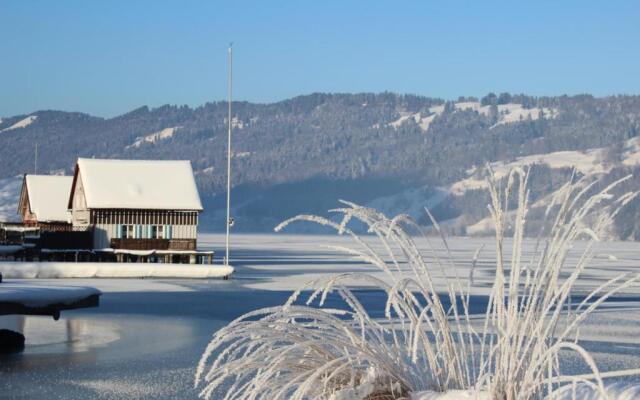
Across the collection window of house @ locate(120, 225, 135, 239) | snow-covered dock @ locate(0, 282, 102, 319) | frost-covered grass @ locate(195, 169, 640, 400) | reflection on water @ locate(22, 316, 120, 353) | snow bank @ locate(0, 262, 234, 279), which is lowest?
snow bank @ locate(0, 262, 234, 279)

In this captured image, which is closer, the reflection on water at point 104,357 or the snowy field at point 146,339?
the reflection on water at point 104,357

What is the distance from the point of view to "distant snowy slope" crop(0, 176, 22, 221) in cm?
6880

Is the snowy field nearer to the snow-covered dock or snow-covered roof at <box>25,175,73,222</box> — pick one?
the snow-covered dock

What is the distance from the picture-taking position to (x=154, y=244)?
5331 centimetres

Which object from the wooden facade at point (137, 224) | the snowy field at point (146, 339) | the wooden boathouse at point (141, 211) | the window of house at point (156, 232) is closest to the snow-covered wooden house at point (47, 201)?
the wooden boathouse at point (141, 211)

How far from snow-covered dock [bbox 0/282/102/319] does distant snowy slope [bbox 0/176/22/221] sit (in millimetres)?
49959

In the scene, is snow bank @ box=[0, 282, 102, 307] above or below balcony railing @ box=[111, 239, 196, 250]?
above

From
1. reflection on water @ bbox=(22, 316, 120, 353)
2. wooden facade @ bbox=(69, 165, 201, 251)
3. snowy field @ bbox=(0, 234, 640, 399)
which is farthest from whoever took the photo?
wooden facade @ bbox=(69, 165, 201, 251)

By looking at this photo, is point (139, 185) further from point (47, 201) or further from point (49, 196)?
point (49, 196)

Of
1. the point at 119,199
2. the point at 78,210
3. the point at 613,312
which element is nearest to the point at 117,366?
the point at 613,312

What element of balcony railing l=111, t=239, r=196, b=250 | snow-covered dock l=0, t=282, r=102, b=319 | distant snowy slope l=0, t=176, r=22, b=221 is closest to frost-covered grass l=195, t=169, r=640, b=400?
snow-covered dock l=0, t=282, r=102, b=319

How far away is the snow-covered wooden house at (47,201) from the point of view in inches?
2680

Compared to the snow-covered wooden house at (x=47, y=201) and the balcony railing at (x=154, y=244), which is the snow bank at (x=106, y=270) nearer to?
the balcony railing at (x=154, y=244)

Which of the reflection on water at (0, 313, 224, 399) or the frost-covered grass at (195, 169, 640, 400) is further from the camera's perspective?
the reflection on water at (0, 313, 224, 399)
